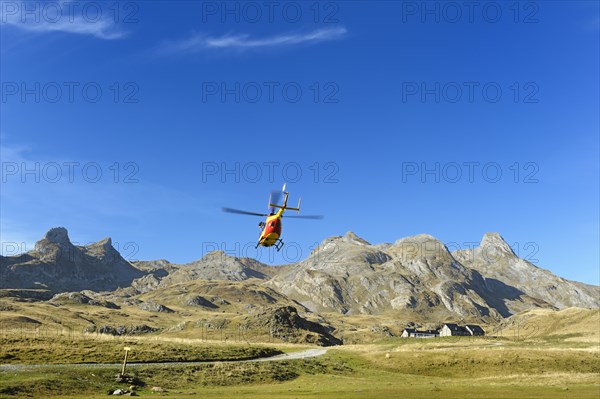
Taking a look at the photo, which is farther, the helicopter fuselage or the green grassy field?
the helicopter fuselage

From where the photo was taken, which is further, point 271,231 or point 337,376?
point 337,376

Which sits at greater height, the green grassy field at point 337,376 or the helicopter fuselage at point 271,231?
the helicopter fuselage at point 271,231

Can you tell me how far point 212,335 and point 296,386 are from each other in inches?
4346

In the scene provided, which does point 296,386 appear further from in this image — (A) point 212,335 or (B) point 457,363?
(A) point 212,335

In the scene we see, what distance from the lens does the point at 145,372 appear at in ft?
182

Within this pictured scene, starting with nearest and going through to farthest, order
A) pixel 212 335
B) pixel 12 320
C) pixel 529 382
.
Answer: pixel 529 382 → pixel 212 335 → pixel 12 320

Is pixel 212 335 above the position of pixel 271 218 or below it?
below

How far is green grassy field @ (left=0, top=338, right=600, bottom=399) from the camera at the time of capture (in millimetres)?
45281

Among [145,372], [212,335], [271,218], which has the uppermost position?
[271,218]

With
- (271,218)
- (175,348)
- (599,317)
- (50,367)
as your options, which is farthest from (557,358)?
(599,317)

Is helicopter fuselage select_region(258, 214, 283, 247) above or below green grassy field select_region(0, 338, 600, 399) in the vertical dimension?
above

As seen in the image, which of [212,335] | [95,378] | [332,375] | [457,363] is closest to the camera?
[95,378]

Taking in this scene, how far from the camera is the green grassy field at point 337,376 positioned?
4528 centimetres

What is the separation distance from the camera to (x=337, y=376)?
212 feet
